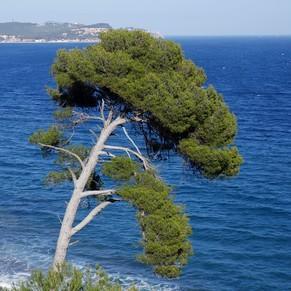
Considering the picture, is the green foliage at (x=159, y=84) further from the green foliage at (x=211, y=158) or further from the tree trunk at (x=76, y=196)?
the tree trunk at (x=76, y=196)

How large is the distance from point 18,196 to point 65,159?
79.1ft

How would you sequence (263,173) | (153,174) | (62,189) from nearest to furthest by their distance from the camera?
1. (153,174)
2. (62,189)
3. (263,173)

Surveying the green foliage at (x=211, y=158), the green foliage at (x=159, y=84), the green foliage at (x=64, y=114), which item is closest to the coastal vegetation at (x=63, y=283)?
the green foliage at (x=211, y=158)

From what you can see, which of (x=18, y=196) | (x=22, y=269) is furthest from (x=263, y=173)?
(x=22, y=269)

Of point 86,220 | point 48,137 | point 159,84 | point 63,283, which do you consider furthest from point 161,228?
point 48,137

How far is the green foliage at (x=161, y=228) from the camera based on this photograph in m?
13.9

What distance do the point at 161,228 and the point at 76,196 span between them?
2844 mm

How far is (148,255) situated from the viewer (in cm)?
1411

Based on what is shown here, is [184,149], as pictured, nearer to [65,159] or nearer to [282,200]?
[65,159]

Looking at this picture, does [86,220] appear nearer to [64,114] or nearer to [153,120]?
[64,114]

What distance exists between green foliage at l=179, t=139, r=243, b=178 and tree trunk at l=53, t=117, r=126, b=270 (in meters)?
2.07

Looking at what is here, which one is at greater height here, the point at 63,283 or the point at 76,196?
the point at 76,196

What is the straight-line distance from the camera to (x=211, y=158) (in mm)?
14352

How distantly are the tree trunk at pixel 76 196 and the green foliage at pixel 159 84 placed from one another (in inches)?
34.7
